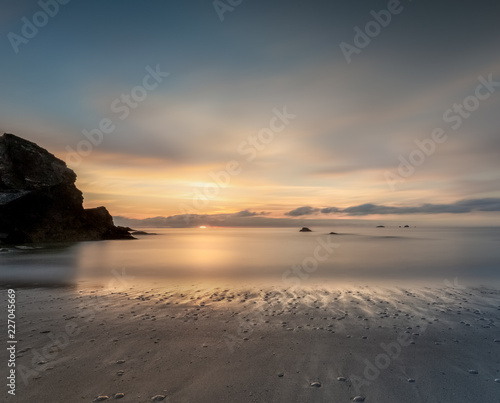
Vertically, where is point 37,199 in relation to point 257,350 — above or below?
above

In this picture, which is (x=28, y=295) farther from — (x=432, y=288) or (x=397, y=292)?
(x=432, y=288)

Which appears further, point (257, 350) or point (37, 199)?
point (37, 199)

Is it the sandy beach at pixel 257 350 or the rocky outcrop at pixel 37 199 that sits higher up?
the rocky outcrop at pixel 37 199

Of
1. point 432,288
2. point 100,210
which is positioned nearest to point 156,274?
point 432,288

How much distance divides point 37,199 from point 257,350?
59405 mm

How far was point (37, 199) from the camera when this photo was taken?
50.6 m

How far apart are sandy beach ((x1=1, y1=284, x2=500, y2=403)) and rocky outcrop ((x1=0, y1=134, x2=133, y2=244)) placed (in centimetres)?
4649

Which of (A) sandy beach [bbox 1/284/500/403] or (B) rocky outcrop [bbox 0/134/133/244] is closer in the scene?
(A) sandy beach [bbox 1/284/500/403]

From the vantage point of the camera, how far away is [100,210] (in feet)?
225

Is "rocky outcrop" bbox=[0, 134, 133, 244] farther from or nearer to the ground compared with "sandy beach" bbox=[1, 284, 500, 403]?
farther from the ground

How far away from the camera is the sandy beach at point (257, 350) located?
5051 mm

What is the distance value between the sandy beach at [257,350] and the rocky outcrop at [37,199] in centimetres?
4649

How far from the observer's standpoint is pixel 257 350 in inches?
262

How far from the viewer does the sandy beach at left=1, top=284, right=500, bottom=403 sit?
5.05 meters
